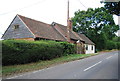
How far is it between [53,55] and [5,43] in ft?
28.1

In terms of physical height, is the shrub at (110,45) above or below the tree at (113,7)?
below

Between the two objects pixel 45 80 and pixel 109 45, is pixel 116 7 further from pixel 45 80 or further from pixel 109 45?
pixel 109 45

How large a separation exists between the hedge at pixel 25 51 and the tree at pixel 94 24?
1373 inches

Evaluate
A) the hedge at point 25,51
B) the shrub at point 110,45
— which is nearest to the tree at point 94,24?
the shrub at point 110,45

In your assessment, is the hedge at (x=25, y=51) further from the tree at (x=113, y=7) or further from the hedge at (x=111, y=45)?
the hedge at (x=111, y=45)

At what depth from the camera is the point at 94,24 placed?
52.9 meters

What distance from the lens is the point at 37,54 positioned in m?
15.7

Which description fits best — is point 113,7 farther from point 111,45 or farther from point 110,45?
point 111,45

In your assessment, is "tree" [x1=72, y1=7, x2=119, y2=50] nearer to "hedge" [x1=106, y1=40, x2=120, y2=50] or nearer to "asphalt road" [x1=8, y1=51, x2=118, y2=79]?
"hedge" [x1=106, y1=40, x2=120, y2=50]

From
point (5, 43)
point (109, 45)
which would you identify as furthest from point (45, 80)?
point (109, 45)

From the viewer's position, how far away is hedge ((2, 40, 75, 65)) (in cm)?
1207

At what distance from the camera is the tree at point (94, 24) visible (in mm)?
50969

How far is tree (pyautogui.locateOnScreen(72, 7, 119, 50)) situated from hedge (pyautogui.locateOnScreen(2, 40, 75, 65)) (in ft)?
114

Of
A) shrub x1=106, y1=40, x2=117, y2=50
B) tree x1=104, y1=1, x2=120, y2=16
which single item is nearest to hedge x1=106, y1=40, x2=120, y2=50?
shrub x1=106, y1=40, x2=117, y2=50
